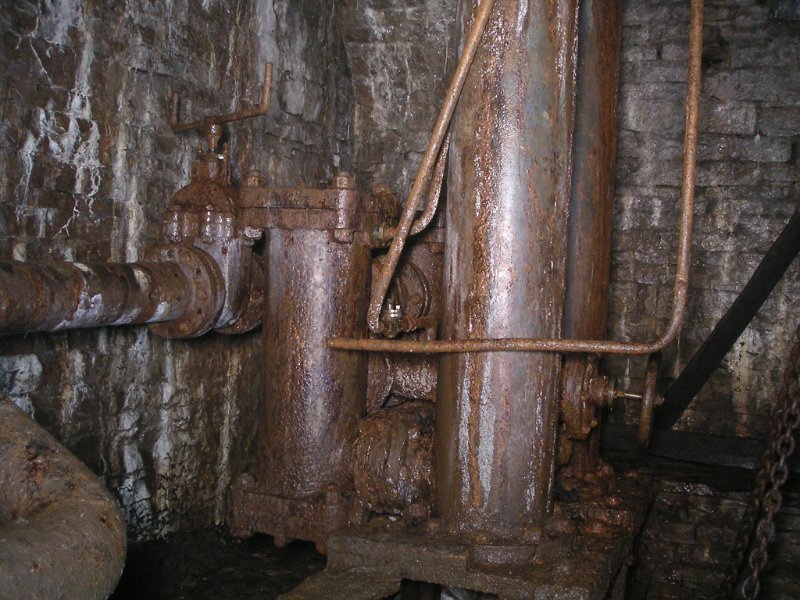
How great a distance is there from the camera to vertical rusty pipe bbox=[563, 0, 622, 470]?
307 centimetres

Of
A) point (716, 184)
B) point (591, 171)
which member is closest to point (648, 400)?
point (591, 171)

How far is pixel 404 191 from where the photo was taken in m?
5.57

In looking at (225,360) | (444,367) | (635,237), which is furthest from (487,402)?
(635,237)

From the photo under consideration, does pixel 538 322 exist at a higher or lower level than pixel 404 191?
lower

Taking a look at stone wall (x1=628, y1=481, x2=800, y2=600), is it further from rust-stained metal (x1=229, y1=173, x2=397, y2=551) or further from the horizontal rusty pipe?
the horizontal rusty pipe

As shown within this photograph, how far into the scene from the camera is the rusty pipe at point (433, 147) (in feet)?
8.54

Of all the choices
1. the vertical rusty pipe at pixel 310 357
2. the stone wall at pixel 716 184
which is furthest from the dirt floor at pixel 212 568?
the stone wall at pixel 716 184

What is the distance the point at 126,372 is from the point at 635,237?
332cm

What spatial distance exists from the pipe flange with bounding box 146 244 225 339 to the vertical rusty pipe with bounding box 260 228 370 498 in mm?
220

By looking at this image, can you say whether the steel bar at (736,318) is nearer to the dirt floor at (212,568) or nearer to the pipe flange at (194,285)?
the dirt floor at (212,568)

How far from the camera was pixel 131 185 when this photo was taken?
338cm

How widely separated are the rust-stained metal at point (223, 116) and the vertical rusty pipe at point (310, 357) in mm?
591

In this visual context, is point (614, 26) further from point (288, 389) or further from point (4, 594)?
point (4, 594)

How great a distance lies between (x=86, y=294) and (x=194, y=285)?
50cm
